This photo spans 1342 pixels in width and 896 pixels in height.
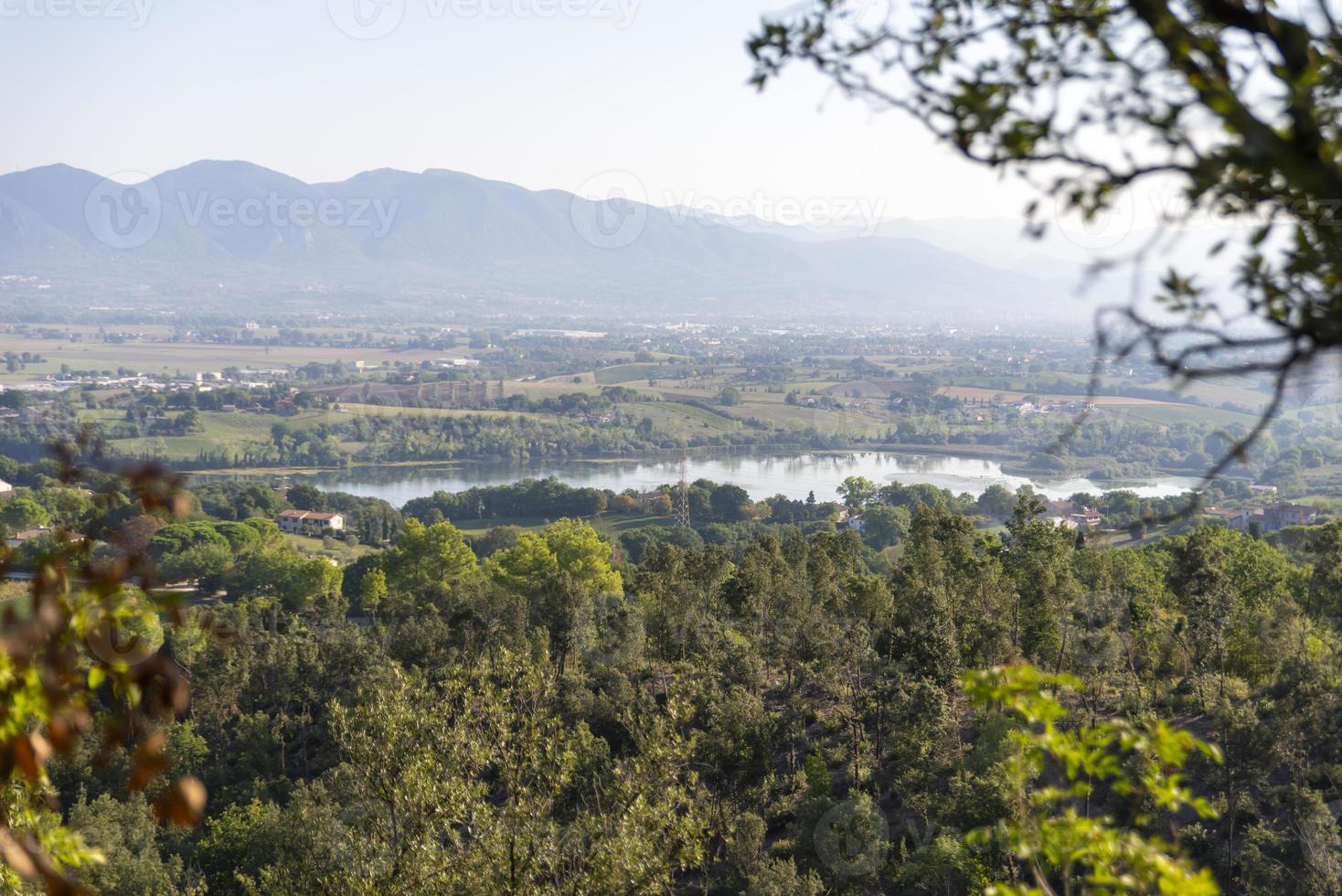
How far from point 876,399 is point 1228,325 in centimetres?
6957

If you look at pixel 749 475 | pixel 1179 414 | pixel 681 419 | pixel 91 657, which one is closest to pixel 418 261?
pixel 681 419

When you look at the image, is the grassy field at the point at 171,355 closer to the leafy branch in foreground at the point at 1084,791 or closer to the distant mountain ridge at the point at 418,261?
the distant mountain ridge at the point at 418,261

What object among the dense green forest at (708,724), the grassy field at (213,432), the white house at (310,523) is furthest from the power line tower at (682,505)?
the grassy field at (213,432)

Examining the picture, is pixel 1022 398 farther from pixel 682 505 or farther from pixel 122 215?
pixel 122 215

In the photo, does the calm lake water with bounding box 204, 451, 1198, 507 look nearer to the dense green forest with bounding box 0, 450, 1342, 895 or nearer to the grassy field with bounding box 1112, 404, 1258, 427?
the grassy field with bounding box 1112, 404, 1258, 427

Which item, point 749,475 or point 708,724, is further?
point 749,475

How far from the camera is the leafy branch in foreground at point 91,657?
1445 mm

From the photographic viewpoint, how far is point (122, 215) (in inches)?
6973

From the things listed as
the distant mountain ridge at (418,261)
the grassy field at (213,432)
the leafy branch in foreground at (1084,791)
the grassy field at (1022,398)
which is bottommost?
the grassy field at (213,432)

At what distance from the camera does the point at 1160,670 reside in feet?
45.1

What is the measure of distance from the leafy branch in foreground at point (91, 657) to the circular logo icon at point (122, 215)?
185 meters

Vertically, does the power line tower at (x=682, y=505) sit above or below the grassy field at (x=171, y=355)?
above

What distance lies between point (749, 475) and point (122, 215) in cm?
16171

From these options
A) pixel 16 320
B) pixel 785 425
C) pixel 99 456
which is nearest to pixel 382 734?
pixel 99 456
